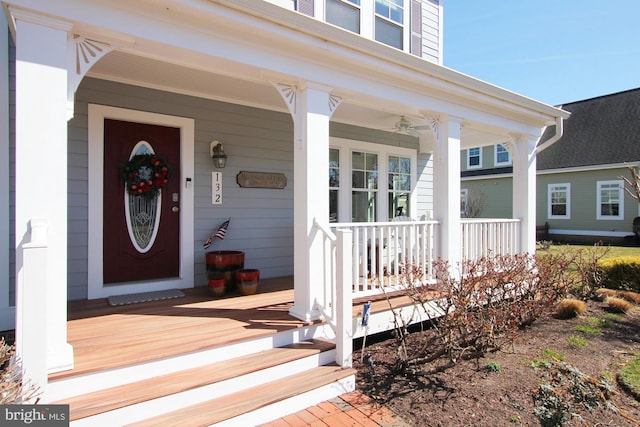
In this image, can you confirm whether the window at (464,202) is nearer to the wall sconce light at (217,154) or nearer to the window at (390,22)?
the window at (390,22)

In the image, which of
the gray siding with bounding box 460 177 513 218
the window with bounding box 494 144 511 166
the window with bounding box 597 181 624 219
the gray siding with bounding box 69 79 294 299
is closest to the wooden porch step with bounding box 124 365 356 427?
the gray siding with bounding box 69 79 294 299

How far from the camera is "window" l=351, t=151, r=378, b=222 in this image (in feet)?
20.6

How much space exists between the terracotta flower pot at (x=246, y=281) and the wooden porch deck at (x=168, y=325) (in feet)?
0.31

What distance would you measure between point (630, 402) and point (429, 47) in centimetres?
608

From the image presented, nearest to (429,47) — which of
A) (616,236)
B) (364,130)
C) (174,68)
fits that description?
(364,130)

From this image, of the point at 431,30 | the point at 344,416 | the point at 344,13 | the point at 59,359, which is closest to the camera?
the point at 59,359

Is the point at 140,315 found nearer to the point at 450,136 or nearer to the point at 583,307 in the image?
the point at 450,136

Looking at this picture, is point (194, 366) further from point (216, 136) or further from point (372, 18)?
point (372, 18)

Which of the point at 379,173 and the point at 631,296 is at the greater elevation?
the point at 379,173

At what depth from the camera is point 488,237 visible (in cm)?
539

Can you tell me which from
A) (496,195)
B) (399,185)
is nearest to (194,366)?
(399,185)

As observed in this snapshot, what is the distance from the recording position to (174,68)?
12.4 feet

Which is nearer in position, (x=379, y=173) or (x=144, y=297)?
(x=144, y=297)

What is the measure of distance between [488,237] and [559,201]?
42.2 ft
